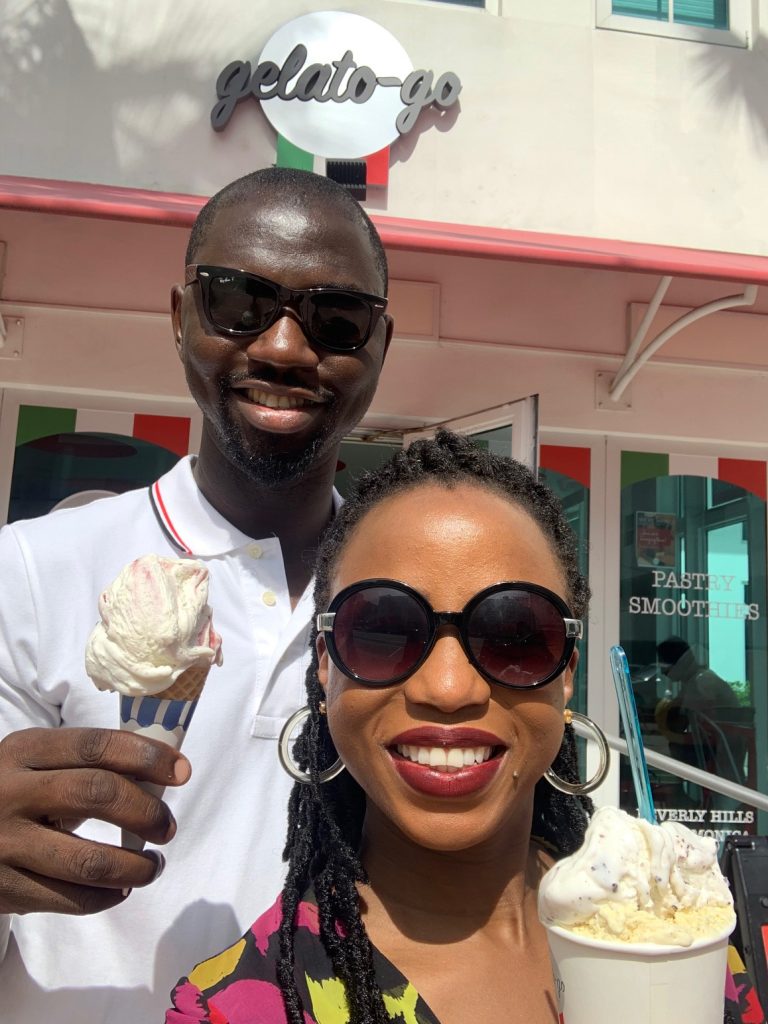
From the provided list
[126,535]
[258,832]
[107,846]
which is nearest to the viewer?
[107,846]

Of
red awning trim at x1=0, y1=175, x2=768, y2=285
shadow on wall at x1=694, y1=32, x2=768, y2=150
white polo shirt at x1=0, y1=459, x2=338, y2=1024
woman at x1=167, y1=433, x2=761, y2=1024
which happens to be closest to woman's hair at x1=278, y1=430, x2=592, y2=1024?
woman at x1=167, y1=433, x2=761, y2=1024

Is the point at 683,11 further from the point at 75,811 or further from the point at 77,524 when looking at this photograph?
the point at 75,811

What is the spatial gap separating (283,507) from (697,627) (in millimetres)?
4244

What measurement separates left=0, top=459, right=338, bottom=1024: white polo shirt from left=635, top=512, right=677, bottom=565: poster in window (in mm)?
4118

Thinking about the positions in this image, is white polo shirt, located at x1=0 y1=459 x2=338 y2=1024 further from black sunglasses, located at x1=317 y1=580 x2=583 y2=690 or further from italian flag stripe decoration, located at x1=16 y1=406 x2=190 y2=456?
italian flag stripe decoration, located at x1=16 y1=406 x2=190 y2=456

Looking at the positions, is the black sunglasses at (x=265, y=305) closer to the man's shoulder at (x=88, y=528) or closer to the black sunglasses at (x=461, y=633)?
the man's shoulder at (x=88, y=528)

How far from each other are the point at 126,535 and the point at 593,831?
1.03 metres

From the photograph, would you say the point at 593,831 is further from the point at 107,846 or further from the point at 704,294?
the point at 704,294

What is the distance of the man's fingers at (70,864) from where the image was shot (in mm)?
1096

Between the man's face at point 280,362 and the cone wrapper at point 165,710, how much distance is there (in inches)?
21.1

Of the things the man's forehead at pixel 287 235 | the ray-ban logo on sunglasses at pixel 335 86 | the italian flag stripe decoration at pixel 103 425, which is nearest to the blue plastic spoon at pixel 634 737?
the man's forehead at pixel 287 235

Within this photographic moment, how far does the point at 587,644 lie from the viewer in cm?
533

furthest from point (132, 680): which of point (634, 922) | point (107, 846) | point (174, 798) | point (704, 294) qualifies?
point (704, 294)

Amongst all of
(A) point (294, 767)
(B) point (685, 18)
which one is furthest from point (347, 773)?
(B) point (685, 18)
